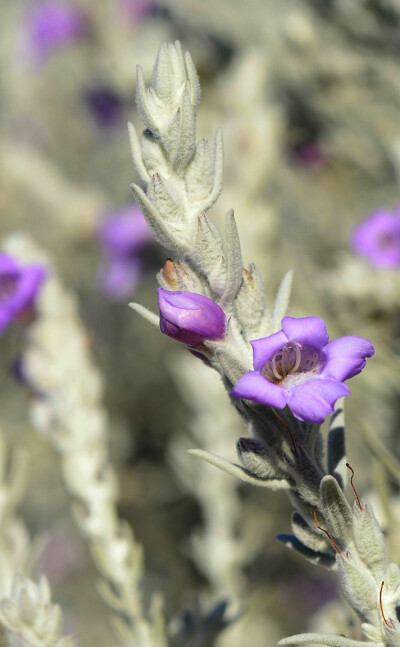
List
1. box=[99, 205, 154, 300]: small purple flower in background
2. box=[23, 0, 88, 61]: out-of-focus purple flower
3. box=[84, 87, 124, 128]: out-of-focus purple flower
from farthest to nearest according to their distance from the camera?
1. box=[23, 0, 88, 61]: out-of-focus purple flower
2. box=[84, 87, 124, 128]: out-of-focus purple flower
3. box=[99, 205, 154, 300]: small purple flower in background

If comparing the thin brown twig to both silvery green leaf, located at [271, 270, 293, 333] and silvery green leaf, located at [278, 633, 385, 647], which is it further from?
silvery green leaf, located at [278, 633, 385, 647]

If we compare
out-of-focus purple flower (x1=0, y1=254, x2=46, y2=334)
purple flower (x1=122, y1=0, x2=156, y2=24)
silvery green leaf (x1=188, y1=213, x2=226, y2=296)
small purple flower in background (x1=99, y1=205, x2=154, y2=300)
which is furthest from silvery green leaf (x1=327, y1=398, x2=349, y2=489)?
purple flower (x1=122, y1=0, x2=156, y2=24)

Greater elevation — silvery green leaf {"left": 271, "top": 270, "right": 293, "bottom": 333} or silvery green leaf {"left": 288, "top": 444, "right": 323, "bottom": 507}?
silvery green leaf {"left": 271, "top": 270, "right": 293, "bottom": 333}

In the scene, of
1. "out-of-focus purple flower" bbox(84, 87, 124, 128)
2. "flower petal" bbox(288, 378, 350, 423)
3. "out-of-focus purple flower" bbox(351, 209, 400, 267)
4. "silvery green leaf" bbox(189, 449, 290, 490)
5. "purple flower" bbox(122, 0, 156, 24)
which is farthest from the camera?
"purple flower" bbox(122, 0, 156, 24)

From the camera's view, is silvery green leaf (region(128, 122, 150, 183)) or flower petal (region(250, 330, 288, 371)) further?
silvery green leaf (region(128, 122, 150, 183))

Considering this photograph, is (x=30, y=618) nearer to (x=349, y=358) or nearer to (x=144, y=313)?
(x=144, y=313)

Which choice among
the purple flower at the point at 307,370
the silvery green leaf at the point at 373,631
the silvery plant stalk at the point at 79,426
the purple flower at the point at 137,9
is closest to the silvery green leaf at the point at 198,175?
the purple flower at the point at 307,370

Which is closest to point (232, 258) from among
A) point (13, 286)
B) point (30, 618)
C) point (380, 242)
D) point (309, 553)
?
point (309, 553)
